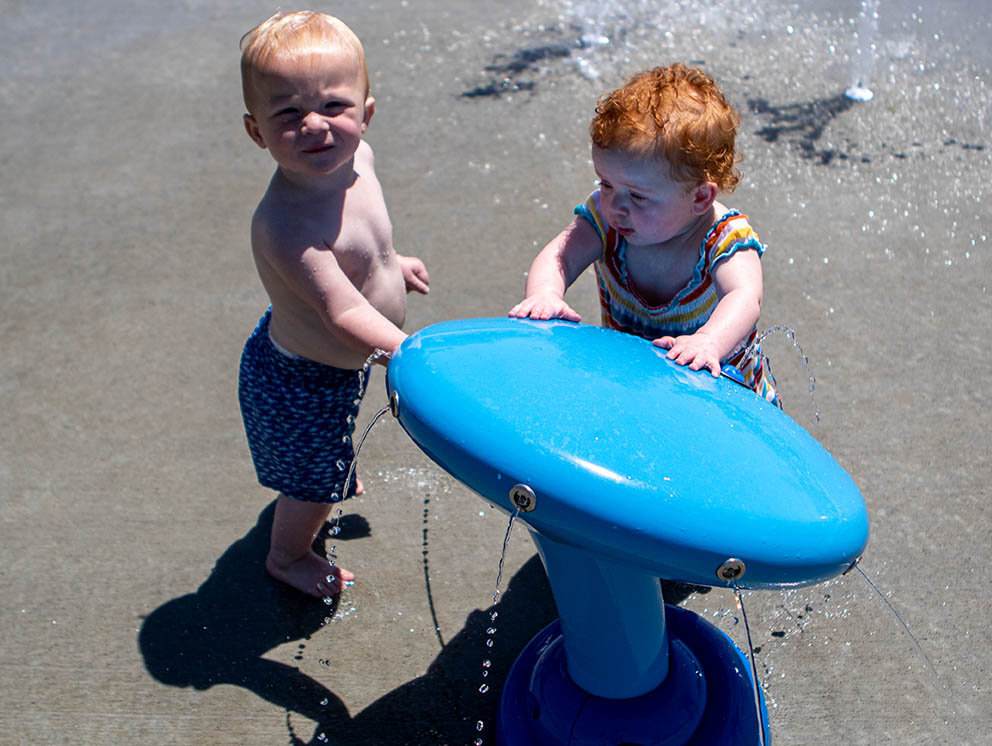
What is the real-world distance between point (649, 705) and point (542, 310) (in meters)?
0.74

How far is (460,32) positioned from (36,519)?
3.02 m

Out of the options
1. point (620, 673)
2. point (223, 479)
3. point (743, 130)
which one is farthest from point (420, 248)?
point (620, 673)

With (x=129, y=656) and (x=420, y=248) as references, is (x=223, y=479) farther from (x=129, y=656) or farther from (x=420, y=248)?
(x=420, y=248)

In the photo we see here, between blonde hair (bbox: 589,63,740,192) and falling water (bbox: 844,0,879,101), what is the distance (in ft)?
8.58

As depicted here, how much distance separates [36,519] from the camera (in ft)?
8.25

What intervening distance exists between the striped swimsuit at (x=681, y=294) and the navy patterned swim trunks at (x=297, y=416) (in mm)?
558

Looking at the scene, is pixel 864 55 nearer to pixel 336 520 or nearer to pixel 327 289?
pixel 336 520

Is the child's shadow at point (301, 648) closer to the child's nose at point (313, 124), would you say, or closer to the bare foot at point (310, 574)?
the bare foot at point (310, 574)

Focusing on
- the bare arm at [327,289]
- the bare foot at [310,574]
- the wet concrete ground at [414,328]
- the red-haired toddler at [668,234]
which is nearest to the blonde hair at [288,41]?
the bare arm at [327,289]

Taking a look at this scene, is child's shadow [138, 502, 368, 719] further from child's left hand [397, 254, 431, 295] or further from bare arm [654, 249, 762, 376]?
bare arm [654, 249, 762, 376]

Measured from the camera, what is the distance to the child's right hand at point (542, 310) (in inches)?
69.2

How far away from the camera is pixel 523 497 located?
1351mm

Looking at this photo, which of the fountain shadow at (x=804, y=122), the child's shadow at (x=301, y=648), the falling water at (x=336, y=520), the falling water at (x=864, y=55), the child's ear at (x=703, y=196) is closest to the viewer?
the child's ear at (x=703, y=196)

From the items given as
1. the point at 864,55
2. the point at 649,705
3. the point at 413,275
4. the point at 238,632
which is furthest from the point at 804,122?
the point at 238,632
